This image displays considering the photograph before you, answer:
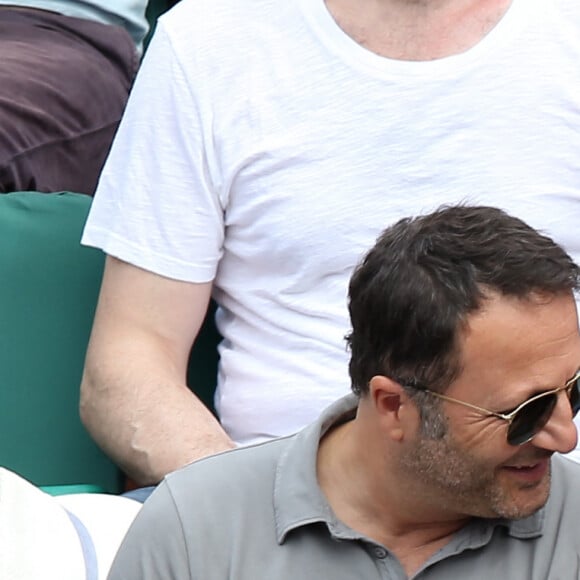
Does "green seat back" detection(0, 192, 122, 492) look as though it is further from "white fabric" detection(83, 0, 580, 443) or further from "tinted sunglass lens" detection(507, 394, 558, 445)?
"tinted sunglass lens" detection(507, 394, 558, 445)

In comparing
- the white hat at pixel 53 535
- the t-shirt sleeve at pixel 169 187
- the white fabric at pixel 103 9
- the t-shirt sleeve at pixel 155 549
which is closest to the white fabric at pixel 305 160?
the t-shirt sleeve at pixel 169 187

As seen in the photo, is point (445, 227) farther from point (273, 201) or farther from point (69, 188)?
point (69, 188)

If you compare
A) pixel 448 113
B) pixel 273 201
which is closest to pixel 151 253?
pixel 273 201

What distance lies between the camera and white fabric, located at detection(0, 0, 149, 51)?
8.12 ft

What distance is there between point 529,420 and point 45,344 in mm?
857

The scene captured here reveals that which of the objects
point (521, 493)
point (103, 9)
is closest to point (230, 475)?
point (521, 493)

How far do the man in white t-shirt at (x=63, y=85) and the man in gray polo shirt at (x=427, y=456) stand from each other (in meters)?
0.85

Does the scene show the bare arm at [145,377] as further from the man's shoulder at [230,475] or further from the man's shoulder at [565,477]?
the man's shoulder at [565,477]

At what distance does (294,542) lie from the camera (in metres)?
1.38

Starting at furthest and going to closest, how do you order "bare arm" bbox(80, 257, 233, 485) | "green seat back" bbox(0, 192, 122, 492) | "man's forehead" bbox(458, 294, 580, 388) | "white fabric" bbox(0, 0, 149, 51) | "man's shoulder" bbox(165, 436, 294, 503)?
"white fabric" bbox(0, 0, 149, 51) < "green seat back" bbox(0, 192, 122, 492) < "bare arm" bbox(80, 257, 233, 485) < "man's shoulder" bbox(165, 436, 294, 503) < "man's forehead" bbox(458, 294, 580, 388)

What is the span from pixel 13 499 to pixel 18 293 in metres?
0.50

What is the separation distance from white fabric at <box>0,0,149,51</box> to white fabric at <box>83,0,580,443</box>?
652 millimetres

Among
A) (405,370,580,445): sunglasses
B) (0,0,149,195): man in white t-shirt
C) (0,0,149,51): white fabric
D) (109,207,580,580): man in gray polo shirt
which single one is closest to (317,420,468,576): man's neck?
(109,207,580,580): man in gray polo shirt

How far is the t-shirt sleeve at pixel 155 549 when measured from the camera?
137 centimetres
